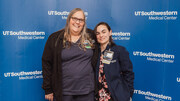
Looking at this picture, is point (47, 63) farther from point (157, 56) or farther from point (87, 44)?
point (157, 56)

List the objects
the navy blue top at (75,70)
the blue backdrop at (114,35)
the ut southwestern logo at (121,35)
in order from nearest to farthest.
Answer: the navy blue top at (75,70) < the blue backdrop at (114,35) < the ut southwestern logo at (121,35)

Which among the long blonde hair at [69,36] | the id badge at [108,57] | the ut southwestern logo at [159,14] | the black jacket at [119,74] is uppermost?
the ut southwestern logo at [159,14]

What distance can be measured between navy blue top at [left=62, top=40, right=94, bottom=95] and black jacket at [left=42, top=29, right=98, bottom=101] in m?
0.05

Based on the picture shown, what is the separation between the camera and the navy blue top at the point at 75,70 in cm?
178

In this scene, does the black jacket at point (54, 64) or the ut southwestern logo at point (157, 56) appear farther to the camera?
the ut southwestern logo at point (157, 56)

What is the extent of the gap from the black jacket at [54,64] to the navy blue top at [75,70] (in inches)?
2.1

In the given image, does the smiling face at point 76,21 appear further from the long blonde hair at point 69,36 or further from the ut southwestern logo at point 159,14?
the ut southwestern logo at point 159,14

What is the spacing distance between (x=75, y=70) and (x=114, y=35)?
1264 millimetres

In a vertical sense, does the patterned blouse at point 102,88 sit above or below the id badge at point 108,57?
below

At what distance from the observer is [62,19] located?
258 centimetres

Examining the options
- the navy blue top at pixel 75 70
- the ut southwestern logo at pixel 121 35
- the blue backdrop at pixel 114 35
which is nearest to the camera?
the navy blue top at pixel 75 70

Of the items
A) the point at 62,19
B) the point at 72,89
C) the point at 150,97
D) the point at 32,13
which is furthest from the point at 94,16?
the point at 150,97

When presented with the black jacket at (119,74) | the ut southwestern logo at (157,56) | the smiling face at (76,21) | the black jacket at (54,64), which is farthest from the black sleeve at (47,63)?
the ut southwestern logo at (157,56)

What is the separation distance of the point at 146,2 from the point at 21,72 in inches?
84.7
